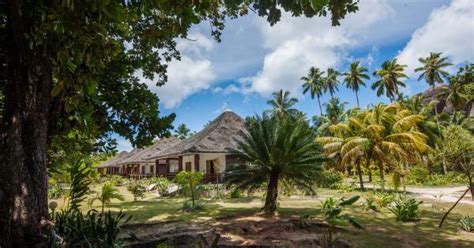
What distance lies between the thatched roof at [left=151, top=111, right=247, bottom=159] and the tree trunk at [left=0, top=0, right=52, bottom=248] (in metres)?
18.8

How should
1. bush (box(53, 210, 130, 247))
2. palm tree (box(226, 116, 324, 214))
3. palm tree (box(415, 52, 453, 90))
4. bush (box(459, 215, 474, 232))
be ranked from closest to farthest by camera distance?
bush (box(53, 210, 130, 247)), bush (box(459, 215, 474, 232)), palm tree (box(226, 116, 324, 214)), palm tree (box(415, 52, 453, 90))

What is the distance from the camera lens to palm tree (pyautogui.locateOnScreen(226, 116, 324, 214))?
12383mm

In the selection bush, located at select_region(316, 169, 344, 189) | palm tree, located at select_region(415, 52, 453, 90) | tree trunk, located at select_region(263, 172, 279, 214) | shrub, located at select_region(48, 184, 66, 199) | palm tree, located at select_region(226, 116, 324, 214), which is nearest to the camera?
palm tree, located at select_region(226, 116, 324, 214)

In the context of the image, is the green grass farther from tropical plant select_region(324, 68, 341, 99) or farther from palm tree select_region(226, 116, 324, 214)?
tropical plant select_region(324, 68, 341, 99)

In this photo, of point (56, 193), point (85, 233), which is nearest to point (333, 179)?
point (56, 193)

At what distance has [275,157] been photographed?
12.4m

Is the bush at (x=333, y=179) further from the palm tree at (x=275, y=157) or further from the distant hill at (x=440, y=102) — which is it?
the distant hill at (x=440, y=102)

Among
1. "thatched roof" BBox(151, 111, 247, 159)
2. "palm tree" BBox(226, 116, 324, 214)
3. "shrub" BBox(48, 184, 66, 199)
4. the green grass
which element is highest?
"thatched roof" BBox(151, 111, 247, 159)

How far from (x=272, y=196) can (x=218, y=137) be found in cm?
1508

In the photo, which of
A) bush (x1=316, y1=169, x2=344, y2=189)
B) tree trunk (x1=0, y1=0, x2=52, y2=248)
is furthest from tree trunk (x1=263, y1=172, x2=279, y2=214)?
bush (x1=316, y1=169, x2=344, y2=189)

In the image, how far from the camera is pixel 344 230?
969 cm

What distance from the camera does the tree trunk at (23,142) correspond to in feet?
17.0

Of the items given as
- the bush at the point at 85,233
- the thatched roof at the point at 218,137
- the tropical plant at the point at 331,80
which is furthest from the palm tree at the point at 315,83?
the bush at the point at 85,233

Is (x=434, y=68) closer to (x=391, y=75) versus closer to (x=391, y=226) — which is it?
(x=391, y=75)
